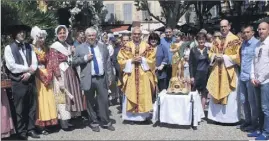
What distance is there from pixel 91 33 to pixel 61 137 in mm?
1795

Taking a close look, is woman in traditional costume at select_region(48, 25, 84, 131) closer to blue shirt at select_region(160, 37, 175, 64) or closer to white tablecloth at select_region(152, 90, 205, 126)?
white tablecloth at select_region(152, 90, 205, 126)

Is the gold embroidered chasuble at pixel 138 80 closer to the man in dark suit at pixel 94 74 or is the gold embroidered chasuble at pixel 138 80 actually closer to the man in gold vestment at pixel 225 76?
the man in dark suit at pixel 94 74

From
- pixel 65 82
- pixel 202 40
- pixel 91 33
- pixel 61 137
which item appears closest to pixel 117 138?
pixel 61 137

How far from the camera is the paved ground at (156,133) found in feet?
19.2

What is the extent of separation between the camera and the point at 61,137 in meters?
5.93

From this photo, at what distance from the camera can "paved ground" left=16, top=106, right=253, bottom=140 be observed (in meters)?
5.86

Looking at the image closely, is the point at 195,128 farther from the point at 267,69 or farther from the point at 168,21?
the point at 168,21

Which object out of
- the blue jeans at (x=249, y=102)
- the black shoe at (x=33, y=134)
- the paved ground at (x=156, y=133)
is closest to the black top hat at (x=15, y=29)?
the black shoe at (x=33, y=134)

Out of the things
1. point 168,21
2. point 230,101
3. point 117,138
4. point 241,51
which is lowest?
point 117,138

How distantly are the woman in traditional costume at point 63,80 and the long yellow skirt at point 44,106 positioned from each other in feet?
0.58

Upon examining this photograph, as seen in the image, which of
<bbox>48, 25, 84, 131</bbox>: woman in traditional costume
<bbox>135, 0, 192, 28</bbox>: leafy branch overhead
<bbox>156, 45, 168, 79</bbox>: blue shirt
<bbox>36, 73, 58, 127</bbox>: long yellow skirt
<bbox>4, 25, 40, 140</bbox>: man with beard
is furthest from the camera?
<bbox>135, 0, 192, 28</bbox>: leafy branch overhead

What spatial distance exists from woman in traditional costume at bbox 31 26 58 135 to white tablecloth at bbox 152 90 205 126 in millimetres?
1819

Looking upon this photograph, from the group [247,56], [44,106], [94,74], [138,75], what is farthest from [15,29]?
[247,56]

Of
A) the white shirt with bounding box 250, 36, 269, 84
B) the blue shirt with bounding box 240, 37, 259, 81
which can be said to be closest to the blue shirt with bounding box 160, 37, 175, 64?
the blue shirt with bounding box 240, 37, 259, 81
